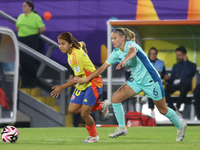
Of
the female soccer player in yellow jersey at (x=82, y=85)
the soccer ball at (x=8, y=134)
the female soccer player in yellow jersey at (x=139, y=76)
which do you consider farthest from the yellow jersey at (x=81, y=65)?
the soccer ball at (x=8, y=134)

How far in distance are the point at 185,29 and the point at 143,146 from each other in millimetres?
6833

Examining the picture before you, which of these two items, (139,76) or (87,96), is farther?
(87,96)

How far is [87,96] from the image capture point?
21.7ft

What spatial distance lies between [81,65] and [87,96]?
472mm

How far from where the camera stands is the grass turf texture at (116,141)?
5.94 meters

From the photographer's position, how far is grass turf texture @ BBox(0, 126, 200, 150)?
19.5 ft

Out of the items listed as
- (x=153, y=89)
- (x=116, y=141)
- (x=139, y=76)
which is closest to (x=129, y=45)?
(x=139, y=76)

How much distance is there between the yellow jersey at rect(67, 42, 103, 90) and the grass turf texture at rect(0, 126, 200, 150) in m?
0.91

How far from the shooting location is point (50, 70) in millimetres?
12258

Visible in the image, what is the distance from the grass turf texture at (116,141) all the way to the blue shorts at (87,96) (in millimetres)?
624

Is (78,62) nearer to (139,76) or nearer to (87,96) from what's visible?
(87,96)

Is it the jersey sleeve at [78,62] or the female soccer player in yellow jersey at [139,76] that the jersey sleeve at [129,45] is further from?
the jersey sleeve at [78,62]

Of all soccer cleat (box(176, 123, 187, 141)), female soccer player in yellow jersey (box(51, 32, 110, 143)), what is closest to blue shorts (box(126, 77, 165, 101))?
soccer cleat (box(176, 123, 187, 141))

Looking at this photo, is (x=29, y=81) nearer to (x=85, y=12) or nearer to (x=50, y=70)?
(x=50, y=70)
